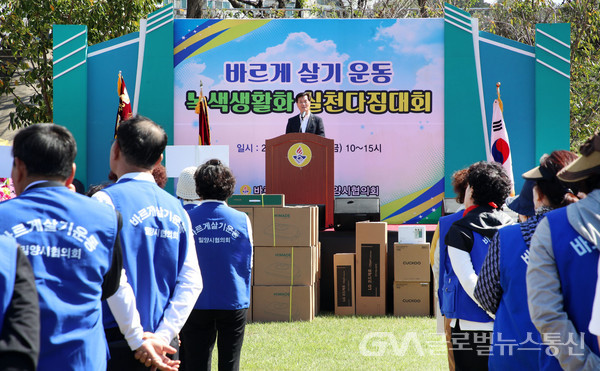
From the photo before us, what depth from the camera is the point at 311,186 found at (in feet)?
24.0

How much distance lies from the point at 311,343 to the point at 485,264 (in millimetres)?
3323

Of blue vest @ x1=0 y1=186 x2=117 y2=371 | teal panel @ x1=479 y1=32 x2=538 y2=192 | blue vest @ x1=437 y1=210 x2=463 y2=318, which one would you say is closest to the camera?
blue vest @ x1=0 y1=186 x2=117 y2=371

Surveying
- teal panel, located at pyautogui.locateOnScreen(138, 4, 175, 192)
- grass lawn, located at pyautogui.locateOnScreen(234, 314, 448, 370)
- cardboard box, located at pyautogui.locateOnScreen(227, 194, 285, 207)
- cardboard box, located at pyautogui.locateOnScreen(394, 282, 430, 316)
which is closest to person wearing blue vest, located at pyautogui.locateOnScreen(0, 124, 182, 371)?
grass lawn, located at pyautogui.locateOnScreen(234, 314, 448, 370)

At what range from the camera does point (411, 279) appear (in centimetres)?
645

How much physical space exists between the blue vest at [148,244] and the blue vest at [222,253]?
88cm

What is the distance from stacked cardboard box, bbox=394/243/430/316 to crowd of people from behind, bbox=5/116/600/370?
3296mm

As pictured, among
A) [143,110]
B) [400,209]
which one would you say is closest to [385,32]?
[400,209]

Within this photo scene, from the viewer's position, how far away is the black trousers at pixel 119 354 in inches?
80.4

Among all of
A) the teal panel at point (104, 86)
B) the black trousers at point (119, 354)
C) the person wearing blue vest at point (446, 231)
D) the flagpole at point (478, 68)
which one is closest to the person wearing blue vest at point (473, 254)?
the person wearing blue vest at point (446, 231)

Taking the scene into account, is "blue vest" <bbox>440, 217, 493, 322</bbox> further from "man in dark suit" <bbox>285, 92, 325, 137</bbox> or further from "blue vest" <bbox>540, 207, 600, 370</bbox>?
"man in dark suit" <bbox>285, 92, 325, 137</bbox>

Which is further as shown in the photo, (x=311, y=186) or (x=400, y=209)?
(x=400, y=209)

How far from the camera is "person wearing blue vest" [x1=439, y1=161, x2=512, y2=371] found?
2.78 meters

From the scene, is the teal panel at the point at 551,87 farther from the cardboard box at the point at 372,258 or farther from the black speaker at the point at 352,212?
the cardboard box at the point at 372,258

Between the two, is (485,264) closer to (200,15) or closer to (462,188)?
(462,188)
